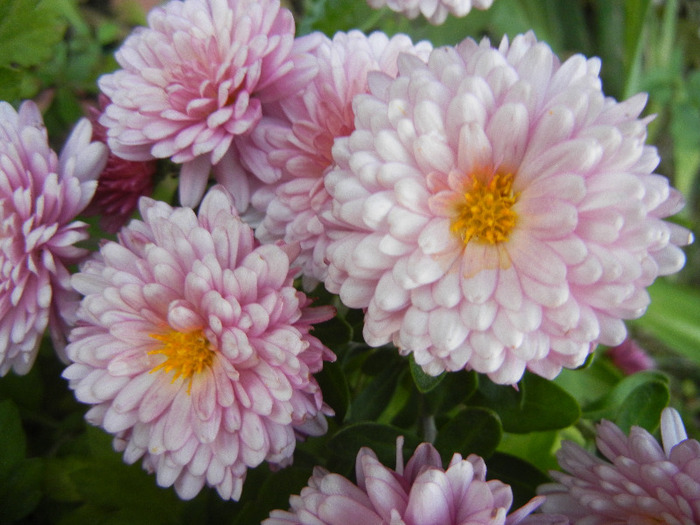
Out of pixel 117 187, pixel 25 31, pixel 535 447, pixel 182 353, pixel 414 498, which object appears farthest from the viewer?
pixel 535 447

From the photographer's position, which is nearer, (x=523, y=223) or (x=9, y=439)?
(x=523, y=223)

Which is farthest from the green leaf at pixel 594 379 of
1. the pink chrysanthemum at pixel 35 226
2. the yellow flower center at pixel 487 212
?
the pink chrysanthemum at pixel 35 226

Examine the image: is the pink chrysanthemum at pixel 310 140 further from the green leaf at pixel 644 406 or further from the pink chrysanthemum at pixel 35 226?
the green leaf at pixel 644 406

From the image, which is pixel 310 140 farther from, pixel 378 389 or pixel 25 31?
pixel 25 31

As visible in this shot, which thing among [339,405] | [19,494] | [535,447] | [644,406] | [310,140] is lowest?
[19,494]

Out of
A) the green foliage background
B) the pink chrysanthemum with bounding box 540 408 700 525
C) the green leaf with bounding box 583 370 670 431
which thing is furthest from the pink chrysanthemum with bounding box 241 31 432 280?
the green leaf with bounding box 583 370 670 431

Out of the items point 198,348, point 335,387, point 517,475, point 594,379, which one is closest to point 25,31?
point 198,348

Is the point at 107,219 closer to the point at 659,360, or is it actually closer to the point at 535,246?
the point at 535,246
